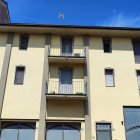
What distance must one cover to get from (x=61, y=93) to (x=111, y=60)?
5.23 m

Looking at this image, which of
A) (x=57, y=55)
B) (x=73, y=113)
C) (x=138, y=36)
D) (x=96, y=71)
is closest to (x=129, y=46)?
(x=138, y=36)

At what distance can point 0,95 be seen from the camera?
59.4 feet

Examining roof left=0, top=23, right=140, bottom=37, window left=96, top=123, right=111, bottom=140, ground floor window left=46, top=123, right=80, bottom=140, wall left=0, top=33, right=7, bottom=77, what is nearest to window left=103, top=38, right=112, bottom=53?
roof left=0, top=23, right=140, bottom=37

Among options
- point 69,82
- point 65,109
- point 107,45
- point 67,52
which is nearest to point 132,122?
point 65,109

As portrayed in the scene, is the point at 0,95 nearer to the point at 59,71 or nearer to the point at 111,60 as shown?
the point at 59,71

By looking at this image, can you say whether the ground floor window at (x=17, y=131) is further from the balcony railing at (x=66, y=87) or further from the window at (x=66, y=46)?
the window at (x=66, y=46)

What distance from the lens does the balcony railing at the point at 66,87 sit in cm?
1880

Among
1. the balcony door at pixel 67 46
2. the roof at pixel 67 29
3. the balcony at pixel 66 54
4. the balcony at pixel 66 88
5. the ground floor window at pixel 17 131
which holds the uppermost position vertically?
the roof at pixel 67 29

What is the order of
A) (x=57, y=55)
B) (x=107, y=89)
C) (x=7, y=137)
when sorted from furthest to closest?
(x=57, y=55) < (x=107, y=89) < (x=7, y=137)

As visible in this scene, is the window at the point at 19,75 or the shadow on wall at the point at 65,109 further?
the window at the point at 19,75

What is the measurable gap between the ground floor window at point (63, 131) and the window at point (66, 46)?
6140 millimetres

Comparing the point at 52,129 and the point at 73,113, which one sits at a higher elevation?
the point at 73,113

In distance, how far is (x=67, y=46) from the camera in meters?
21.2

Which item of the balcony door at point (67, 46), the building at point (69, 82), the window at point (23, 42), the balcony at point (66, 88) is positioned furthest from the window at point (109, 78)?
the window at point (23, 42)
